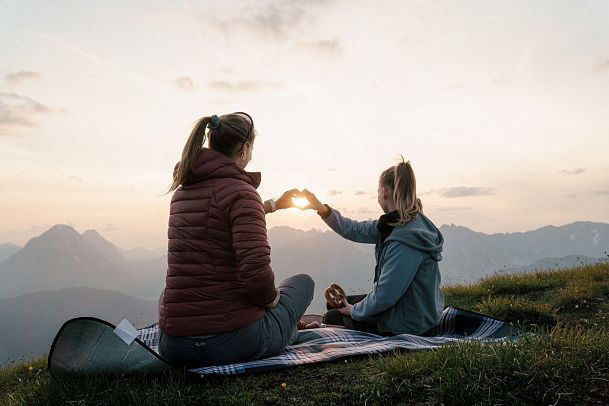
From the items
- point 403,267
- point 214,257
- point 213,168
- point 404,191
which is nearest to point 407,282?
point 403,267

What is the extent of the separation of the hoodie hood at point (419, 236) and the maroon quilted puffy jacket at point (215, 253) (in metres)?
2.09

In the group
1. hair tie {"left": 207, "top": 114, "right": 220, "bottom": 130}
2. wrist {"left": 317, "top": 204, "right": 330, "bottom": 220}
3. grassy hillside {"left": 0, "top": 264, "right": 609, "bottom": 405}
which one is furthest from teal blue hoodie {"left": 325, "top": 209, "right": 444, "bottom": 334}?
hair tie {"left": 207, "top": 114, "right": 220, "bottom": 130}

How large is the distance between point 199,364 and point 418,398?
2.32 meters

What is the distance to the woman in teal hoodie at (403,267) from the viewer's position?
20.1 feet

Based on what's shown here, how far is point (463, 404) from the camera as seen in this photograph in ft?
12.2

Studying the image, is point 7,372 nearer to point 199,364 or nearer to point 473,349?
point 199,364

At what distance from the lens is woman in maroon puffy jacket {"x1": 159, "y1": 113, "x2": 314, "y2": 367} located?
4668 millimetres

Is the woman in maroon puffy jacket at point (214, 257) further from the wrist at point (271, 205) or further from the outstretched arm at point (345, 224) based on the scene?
the outstretched arm at point (345, 224)

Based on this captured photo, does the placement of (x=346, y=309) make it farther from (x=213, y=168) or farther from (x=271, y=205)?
(x=213, y=168)

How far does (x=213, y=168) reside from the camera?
4.82m

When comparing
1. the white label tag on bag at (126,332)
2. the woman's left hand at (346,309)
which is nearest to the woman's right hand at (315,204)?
the woman's left hand at (346,309)

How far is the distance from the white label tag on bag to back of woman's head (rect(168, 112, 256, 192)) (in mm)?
1468

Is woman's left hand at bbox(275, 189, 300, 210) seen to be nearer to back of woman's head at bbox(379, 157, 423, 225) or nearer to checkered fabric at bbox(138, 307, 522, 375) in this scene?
back of woman's head at bbox(379, 157, 423, 225)

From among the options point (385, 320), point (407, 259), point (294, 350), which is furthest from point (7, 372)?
point (407, 259)
